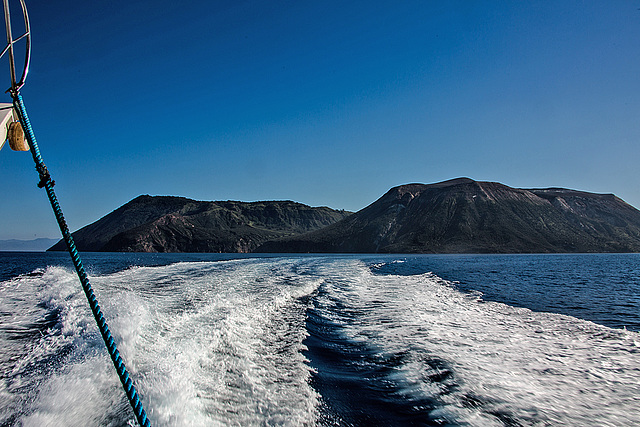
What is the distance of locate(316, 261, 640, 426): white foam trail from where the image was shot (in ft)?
14.3

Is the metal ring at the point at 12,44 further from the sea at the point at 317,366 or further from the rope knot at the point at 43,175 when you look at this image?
the sea at the point at 317,366

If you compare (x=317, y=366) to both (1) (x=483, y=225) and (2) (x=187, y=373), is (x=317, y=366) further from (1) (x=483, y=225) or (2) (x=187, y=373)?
(1) (x=483, y=225)

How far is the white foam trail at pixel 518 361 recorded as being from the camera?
14.3 ft

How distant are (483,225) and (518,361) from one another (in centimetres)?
11293

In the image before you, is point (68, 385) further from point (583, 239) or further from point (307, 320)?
point (583, 239)

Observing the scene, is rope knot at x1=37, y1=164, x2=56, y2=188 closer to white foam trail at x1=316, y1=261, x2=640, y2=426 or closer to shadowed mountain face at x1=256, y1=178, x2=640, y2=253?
white foam trail at x1=316, y1=261, x2=640, y2=426

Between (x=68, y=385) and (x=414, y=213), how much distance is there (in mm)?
129282

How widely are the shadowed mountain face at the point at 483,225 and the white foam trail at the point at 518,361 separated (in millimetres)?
96090

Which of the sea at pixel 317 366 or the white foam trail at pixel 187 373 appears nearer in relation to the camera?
the white foam trail at pixel 187 373

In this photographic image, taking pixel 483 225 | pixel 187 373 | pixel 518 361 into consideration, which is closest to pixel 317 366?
pixel 187 373

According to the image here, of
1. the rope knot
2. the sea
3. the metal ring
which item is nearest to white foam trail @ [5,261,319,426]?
the sea

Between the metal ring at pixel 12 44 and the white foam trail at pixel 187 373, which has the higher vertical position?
the metal ring at pixel 12 44

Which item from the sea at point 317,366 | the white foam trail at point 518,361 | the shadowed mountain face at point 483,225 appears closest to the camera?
the sea at point 317,366

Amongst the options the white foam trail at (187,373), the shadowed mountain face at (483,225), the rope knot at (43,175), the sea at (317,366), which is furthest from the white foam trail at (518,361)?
the shadowed mountain face at (483,225)
